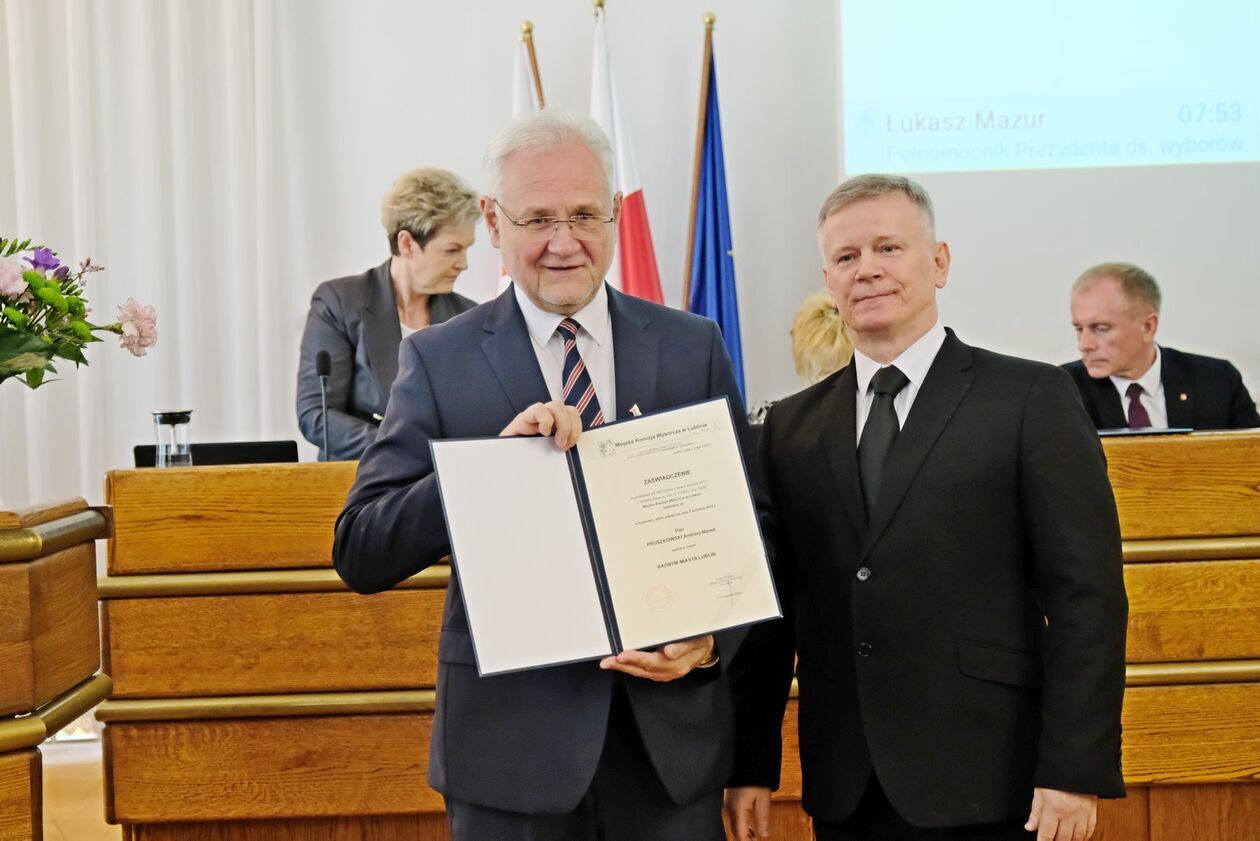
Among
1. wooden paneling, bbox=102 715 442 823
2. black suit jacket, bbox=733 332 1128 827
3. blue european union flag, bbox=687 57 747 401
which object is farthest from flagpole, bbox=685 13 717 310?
black suit jacket, bbox=733 332 1128 827

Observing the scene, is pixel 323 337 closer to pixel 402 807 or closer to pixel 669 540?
pixel 402 807

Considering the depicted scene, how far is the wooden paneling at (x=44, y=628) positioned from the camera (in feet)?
6.59

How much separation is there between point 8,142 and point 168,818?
150 inches

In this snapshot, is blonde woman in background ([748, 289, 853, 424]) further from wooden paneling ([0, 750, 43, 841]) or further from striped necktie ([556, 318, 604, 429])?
wooden paneling ([0, 750, 43, 841])

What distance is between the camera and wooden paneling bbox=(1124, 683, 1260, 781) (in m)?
2.93

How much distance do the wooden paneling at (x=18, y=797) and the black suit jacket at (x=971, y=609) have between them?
128cm

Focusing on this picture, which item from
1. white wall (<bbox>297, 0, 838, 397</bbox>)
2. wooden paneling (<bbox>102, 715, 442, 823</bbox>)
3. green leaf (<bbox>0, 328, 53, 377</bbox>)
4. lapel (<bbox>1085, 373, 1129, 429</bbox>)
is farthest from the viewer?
white wall (<bbox>297, 0, 838, 397</bbox>)

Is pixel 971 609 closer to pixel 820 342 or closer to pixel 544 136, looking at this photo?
pixel 544 136

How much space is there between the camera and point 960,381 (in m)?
1.90

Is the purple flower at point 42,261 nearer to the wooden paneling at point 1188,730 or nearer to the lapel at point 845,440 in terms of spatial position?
the lapel at point 845,440

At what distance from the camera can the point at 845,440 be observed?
194 centimetres

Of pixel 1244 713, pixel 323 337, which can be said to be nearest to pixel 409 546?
pixel 1244 713

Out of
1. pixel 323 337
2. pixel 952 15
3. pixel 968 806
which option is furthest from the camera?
pixel 952 15

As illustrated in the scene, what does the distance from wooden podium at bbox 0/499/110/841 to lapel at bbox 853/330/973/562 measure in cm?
139
